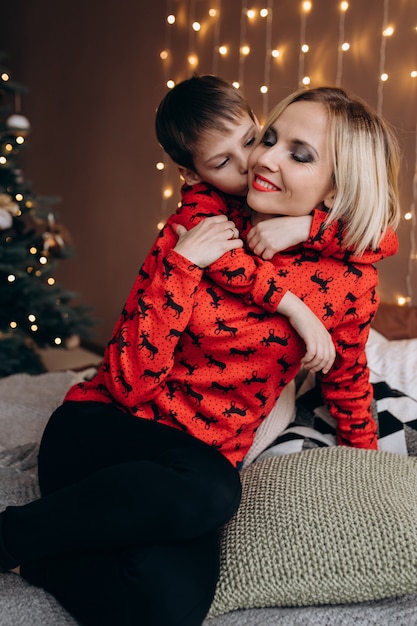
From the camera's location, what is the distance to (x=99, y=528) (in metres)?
0.98

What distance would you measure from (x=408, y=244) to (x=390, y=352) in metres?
0.73

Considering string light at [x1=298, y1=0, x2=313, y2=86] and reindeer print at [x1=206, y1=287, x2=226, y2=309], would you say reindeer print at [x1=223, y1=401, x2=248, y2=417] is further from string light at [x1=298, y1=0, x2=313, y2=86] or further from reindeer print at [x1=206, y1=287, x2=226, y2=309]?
string light at [x1=298, y1=0, x2=313, y2=86]

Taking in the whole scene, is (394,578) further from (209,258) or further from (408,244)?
(408,244)

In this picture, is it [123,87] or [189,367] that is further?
[123,87]

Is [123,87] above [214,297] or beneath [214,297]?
above

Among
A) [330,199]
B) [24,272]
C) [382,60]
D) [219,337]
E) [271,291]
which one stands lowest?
[24,272]

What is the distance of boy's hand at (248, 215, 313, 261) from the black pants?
412 millimetres

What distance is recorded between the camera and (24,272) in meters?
2.65

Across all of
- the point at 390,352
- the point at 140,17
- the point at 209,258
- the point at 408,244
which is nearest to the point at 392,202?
the point at 209,258

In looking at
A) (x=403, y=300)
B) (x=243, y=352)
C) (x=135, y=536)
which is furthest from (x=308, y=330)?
(x=403, y=300)

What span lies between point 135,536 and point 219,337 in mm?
409

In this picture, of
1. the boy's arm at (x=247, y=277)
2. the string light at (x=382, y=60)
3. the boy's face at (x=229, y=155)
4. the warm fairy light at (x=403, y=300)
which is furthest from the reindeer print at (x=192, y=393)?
the string light at (x=382, y=60)

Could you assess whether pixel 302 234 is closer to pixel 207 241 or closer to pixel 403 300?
pixel 207 241

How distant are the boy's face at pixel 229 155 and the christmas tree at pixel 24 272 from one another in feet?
4.88
